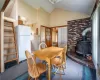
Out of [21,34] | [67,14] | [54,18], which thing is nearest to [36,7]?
[54,18]

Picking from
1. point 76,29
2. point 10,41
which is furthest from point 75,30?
point 10,41

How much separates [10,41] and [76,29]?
3.83m

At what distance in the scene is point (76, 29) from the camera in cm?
510

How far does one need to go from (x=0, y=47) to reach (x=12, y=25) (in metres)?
1.23

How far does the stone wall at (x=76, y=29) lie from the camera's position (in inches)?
188

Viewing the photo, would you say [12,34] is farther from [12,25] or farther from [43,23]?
[43,23]

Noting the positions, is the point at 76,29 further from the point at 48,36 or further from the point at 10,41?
the point at 10,41

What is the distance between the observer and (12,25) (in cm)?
358

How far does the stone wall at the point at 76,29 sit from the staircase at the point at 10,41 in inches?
137

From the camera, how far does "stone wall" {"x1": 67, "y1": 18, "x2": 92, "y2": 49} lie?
477cm

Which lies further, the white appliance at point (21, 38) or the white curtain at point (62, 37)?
the white curtain at point (62, 37)

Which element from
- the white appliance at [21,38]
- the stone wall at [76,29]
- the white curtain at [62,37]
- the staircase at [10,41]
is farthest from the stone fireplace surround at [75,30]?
the staircase at [10,41]

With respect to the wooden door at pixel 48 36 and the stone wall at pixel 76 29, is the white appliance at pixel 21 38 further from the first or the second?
the stone wall at pixel 76 29

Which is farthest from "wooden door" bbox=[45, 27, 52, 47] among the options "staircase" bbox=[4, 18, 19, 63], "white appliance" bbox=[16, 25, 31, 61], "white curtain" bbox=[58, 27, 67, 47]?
"staircase" bbox=[4, 18, 19, 63]
